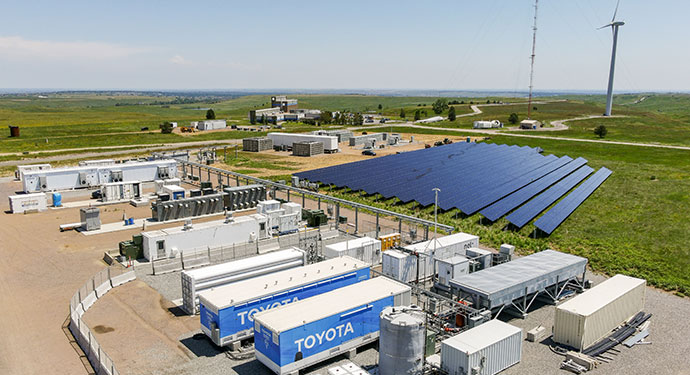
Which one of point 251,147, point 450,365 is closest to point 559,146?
point 251,147

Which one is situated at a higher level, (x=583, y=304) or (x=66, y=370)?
(x=583, y=304)

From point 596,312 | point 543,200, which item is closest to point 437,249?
point 596,312

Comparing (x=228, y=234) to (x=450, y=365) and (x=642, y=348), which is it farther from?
(x=642, y=348)

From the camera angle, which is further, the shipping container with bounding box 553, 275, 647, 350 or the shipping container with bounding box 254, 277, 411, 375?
the shipping container with bounding box 553, 275, 647, 350

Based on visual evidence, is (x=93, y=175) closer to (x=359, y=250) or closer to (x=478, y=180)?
(x=359, y=250)

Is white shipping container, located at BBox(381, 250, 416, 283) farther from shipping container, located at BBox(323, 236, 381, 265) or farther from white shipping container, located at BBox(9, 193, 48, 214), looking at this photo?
white shipping container, located at BBox(9, 193, 48, 214)

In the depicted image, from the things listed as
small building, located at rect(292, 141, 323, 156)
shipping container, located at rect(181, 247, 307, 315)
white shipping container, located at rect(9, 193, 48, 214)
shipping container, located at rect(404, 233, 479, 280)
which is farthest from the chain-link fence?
small building, located at rect(292, 141, 323, 156)
